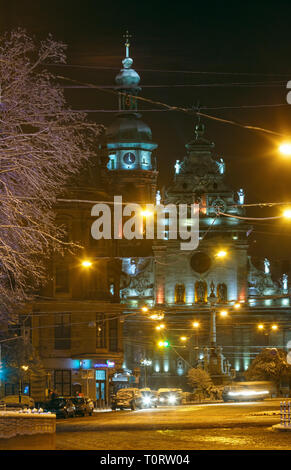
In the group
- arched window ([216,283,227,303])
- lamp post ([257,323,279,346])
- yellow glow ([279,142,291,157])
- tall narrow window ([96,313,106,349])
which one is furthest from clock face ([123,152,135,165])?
yellow glow ([279,142,291,157])

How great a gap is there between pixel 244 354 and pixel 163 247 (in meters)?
13.0

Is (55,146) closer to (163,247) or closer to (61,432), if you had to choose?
(61,432)

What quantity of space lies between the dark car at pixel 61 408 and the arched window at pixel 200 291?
151 ft

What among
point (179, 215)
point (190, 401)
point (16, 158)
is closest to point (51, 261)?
point (190, 401)

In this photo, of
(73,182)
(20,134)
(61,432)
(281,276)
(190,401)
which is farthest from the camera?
(281,276)

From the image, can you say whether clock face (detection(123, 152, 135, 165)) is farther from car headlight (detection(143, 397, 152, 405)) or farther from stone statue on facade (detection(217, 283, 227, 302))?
car headlight (detection(143, 397, 152, 405))

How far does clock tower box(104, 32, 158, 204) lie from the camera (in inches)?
3595

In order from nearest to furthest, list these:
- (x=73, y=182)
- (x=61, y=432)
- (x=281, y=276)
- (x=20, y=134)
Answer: (x=20, y=134), (x=61, y=432), (x=73, y=182), (x=281, y=276)

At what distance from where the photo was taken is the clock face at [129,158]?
94.6 meters

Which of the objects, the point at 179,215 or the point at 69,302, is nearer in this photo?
the point at 69,302

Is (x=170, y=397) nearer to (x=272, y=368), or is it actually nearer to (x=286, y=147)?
(x=272, y=368)

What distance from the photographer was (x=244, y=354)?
278 ft

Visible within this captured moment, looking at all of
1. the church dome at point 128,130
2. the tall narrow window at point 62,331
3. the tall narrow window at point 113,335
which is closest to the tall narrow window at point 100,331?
the tall narrow window at point 113,335

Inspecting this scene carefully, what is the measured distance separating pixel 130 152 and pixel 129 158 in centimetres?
86
